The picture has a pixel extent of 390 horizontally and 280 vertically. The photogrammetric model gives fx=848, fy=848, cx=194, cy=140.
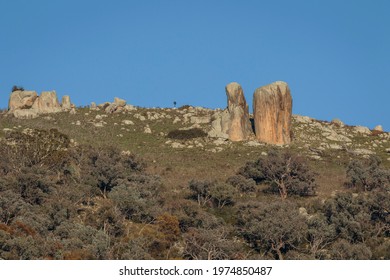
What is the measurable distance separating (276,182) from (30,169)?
66.0 ft

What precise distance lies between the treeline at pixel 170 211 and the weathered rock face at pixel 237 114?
17.7m

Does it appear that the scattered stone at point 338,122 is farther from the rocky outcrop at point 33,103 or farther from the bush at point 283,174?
the bush at point 283,174

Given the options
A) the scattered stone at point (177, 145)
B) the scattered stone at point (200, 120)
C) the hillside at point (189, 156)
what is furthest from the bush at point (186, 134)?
the scattered stone at point (200, 120)

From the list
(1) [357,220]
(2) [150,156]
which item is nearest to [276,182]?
(1) [357,220]

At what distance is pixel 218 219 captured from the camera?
5869 cm

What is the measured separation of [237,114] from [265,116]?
3.14m

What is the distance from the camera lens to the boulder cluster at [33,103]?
11112 centimetres

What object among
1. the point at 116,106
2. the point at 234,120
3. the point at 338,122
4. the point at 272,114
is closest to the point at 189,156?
the point at 234,120

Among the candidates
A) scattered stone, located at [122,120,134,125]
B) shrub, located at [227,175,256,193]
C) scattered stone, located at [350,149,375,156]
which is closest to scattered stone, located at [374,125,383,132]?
scattered stone, located at [350,149,375,156]

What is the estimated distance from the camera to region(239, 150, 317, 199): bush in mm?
69312

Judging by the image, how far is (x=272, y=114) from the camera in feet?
308

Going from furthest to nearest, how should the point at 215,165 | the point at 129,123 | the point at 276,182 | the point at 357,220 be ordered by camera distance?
the point at 129,123, the point at 215,165, the point at 276,182, the point at 357,220

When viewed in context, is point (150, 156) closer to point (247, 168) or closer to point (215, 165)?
point (215, 165)

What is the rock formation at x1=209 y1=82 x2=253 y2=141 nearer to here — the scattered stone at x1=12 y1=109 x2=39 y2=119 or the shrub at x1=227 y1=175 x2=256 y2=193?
the shrub at x1=227 y1=175 x2=256 y2=193
